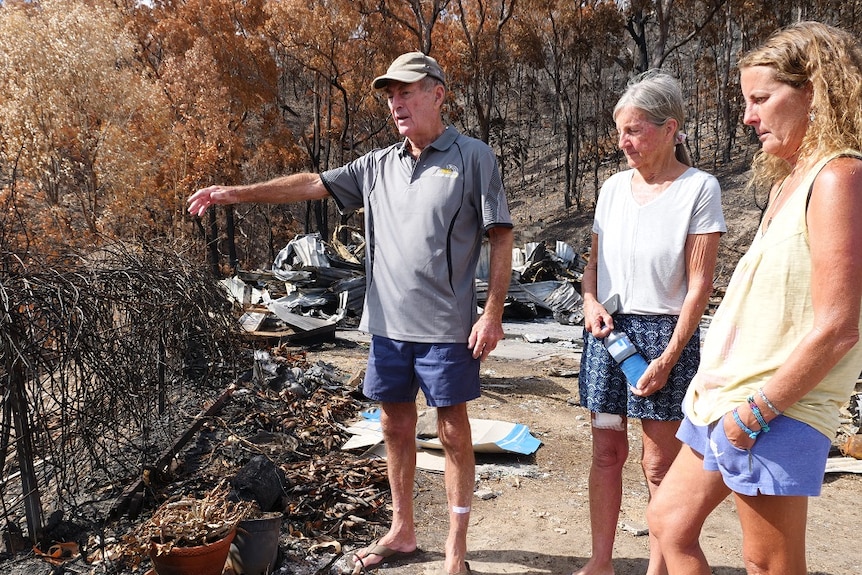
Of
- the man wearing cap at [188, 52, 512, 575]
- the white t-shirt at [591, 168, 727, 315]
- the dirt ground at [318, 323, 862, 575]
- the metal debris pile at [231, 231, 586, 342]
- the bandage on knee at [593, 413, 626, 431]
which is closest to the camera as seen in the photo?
the white t-shirt at [591, 168, 727, 315]

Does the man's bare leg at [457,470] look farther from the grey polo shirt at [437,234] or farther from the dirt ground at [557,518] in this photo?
the grey polo shirt at [437,234]

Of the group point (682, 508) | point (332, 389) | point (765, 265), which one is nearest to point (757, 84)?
point (765, 265)

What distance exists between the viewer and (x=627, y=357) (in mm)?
2576

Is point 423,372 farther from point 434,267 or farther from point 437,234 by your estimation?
point 437,234

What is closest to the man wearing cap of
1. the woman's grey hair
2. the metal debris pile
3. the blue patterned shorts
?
the blue patterned shorts

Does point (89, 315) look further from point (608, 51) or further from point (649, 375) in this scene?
point (608, 51)


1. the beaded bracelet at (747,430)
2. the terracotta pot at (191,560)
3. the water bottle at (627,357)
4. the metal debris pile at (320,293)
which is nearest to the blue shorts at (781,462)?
the beaded bracelet at (747,430)

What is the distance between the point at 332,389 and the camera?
21.5 ft

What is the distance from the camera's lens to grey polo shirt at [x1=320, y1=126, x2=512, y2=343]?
2.84 m

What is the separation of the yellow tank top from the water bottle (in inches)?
31.4

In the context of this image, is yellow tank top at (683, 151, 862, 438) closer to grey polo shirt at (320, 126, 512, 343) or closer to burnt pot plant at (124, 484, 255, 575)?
grey polo shirt at (320, 126, 512, 343)

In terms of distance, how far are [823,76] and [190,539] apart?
274 centimetres

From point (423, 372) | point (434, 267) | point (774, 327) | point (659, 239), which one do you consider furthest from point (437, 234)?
point (774, 327)

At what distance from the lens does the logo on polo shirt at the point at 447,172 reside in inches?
112
